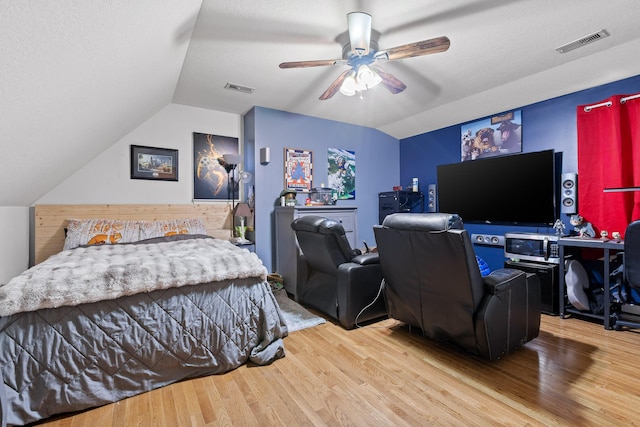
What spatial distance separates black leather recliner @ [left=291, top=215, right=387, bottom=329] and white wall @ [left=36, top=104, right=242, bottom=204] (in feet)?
6.65

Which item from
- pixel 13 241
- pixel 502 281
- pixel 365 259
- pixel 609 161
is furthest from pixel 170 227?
pixel 609 161

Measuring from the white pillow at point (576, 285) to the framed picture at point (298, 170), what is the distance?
311cm

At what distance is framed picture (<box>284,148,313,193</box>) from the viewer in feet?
13.7

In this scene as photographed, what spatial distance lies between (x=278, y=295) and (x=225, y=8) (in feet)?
9.51

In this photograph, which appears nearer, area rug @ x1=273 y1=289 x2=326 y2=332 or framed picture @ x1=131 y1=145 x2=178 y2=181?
area rug @ x1=273 y1=289 x2=326 y2=332

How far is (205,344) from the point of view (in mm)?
1918

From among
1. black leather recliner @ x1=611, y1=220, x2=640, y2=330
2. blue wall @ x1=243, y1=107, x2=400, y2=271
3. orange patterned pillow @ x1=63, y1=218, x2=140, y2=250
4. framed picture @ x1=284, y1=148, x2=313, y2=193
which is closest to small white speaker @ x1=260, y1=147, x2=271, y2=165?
blue wall @ x1=243, y1=107, x2=400, y2=271

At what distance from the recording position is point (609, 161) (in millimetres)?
2895

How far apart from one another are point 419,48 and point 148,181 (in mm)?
3414

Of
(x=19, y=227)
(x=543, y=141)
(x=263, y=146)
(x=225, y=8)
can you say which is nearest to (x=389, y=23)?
(x=225, y=8)

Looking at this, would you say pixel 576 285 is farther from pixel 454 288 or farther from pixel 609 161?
pixel 454 288

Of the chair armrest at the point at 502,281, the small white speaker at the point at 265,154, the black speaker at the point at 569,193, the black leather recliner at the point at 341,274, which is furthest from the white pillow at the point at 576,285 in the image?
the small white speaker at the point at 265,154

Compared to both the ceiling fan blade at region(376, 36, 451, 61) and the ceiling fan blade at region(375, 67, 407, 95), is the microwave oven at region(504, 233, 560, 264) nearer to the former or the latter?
the ceiling fan blade at region(375, 67, 407, 95)

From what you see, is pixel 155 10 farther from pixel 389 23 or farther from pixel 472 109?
pixel 472 109
